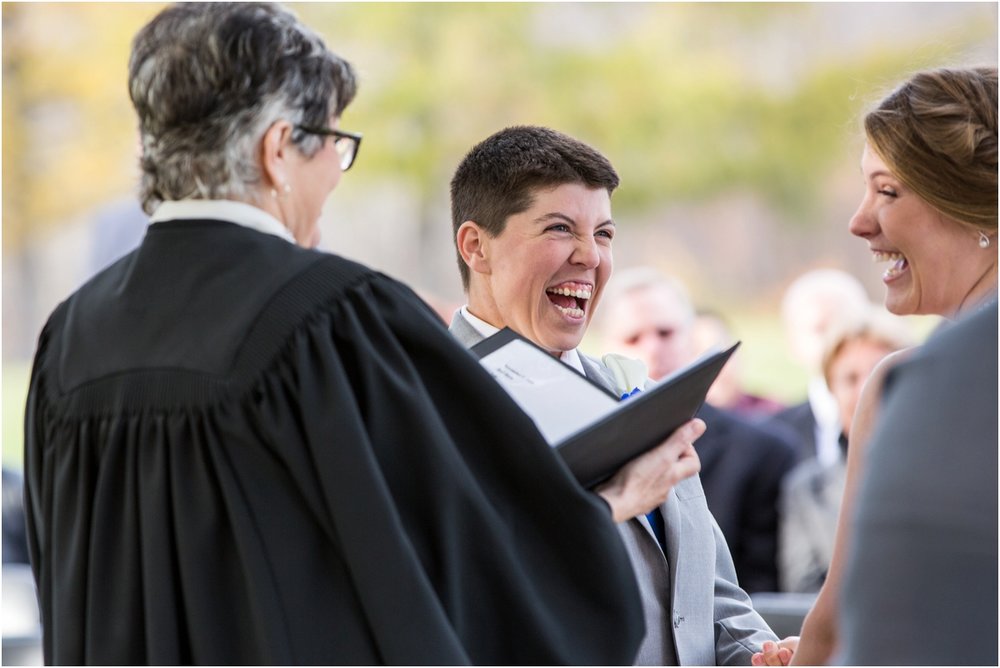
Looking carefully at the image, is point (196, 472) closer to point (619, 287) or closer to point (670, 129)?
point (619, 287)

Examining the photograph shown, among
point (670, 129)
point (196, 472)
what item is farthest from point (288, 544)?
point (670, 129)

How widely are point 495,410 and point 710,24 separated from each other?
13.3 metres

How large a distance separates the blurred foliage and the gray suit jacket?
1106cm

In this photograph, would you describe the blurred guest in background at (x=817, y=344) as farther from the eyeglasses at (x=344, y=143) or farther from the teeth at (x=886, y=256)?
the eyeglasses at (x=344, y=143)

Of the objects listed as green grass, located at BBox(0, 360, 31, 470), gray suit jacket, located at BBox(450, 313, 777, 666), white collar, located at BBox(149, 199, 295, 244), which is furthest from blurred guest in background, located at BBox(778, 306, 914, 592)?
green grass, located at BBox(0, 360, 31, 470)

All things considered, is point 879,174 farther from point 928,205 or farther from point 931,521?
point 931,521

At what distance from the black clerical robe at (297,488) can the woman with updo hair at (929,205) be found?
0.62 meters

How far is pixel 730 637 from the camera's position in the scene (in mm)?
2727

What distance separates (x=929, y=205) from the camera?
8.18ft

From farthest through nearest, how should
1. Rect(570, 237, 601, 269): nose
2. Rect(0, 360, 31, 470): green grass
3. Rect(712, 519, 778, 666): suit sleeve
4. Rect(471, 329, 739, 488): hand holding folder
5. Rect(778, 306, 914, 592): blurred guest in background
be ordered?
Rect(0, 360, 31, 470): green grass
Rect(778, 306, 914, 592): blurred guest in background
Rect(570, 237, 601, 269): nose
Rect(712, 519, 778, 666): suit sleeve
Rect(471, 329, 739, 488): hand holding folder

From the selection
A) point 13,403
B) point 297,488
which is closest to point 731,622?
point 297,488

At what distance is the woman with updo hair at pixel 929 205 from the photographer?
2.44 m

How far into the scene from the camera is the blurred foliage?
12922 mm

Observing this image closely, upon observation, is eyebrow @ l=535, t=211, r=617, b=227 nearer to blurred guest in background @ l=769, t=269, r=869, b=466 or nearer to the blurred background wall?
blurred guest in background @ l=769, t=269, r=869, b=466
